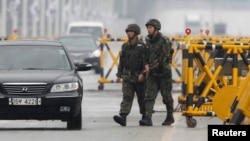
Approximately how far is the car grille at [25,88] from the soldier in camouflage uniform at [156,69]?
2.01 meters

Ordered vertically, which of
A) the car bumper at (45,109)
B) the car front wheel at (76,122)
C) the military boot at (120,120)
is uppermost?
the car bumper at (45,109)

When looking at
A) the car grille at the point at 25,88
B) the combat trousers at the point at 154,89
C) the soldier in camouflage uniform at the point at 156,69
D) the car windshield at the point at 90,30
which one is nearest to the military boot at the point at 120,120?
the soldier in camouflage uniform at the point at 156,69

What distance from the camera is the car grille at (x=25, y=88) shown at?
17.3 metres

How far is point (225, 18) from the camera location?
167875mm

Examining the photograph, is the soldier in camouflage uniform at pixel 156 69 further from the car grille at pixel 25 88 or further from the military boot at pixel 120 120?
the car grille at pixel 25 88

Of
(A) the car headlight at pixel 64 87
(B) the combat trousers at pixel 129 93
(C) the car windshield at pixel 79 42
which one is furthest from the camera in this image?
(C) the car windshield at pixel 79 42

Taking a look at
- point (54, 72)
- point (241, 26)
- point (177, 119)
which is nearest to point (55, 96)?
point (54, 72)

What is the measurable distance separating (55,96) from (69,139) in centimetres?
166

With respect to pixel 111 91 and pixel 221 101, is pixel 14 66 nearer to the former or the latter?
pixel 221 101

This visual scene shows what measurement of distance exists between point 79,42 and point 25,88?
89.0 feet

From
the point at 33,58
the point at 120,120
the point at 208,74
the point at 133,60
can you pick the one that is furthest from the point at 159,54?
the point at 33,58

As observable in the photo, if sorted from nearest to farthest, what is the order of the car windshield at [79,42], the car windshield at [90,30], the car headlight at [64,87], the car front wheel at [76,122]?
the car headlight at [64,87], the car front wheel at [76,122], the car windshield at [79,42], the car windshield at [90,30]

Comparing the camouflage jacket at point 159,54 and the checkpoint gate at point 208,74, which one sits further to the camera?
the camouflage jacket at point 159,54

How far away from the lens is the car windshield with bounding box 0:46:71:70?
1844 centimetres
